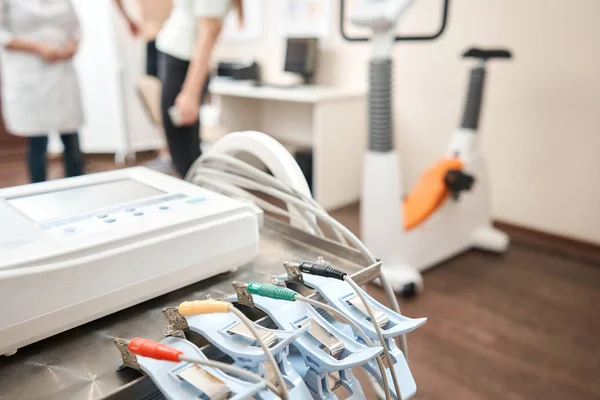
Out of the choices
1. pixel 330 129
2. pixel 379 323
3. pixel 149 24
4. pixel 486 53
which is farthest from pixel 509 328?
pixel 149 24

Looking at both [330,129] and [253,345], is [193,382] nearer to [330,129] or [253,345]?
[253,345]

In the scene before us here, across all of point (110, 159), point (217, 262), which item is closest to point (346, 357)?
point (217, 262)

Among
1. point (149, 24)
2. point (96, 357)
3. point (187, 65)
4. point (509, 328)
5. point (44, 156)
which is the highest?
point (149, 24)

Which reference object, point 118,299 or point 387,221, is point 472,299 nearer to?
point 387,221

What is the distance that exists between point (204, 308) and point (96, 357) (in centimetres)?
12

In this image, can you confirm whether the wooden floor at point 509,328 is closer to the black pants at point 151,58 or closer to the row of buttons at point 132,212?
the row of buttons at point 132,212

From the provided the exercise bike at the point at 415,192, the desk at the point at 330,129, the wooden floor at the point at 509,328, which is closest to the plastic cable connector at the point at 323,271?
the wooden floor at the point at 509,328

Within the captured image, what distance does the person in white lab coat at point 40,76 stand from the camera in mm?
1589

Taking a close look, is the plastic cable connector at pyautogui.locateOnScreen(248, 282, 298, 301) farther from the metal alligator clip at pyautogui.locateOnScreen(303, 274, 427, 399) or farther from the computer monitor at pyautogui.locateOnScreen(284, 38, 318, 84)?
the computer monitor at pyautogui.locateOnScreen(284, 38, 318, 84)

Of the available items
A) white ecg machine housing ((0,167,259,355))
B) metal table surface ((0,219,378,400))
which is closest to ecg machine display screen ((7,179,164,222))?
white ecg machine housing ((0,167,259,355))

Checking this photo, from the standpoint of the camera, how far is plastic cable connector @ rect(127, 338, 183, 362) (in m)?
0.38

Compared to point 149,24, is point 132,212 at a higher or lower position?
lower

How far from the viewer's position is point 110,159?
11.5 feet

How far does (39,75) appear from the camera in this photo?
5.66 feet
